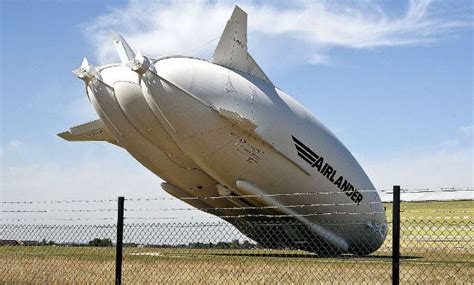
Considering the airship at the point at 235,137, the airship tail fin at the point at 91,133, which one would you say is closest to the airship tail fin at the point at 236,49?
the airship at the point at 235,137

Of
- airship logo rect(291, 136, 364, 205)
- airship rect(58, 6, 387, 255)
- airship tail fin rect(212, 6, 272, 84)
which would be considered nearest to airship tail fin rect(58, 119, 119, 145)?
airship rect(58, 6, 387, 255)

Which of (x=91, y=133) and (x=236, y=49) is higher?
(x=236, y=49)

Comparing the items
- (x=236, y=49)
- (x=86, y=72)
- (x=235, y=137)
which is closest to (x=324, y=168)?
(x=235, y=137)

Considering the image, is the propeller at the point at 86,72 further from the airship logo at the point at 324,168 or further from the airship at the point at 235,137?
the airship logo at the point at 324,168

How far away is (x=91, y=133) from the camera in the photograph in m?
34.4

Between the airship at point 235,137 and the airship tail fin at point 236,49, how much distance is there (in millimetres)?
40

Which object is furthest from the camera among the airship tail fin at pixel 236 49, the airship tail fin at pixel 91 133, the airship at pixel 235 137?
the airship tail fin at pixel 91 133

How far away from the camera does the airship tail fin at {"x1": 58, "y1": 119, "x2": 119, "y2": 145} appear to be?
33875 millimetres

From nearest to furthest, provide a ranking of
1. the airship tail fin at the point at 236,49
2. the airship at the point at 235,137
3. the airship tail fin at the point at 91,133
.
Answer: the airship at the point at 235,137
the airship tail fin at the point at 236,49
the airship tail fin at the point at 91,133

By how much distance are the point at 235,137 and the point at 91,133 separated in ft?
35.1

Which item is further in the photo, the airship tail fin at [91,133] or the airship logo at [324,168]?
the airship tail fin at [91,133]

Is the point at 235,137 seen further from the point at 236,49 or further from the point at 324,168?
the point at 324,168

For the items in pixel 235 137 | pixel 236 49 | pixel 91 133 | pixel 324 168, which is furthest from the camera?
pixel 91 133

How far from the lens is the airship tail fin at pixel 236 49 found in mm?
27414
